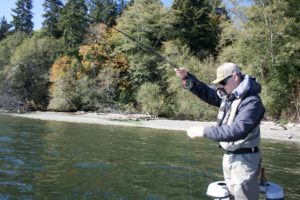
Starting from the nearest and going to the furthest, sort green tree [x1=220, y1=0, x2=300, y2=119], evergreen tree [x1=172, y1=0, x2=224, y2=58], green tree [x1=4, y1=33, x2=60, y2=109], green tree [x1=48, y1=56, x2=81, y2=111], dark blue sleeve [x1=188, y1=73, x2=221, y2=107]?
dark blue sleeve [x1=188, y1=73, x2=221, y2=107], green tree [x1=220, y1=0, x2=300, y2=119], evergreen tree [x1=172, y1=0, x2=224, y2=58], green tree [x1=48, y1=56, x2=81, y2=111], green tree [x1=4, y1=33, x2=60, y2=109]

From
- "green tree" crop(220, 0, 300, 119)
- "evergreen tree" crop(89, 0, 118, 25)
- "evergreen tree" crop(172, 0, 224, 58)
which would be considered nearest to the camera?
"green tree" crop(220, 0, 300, 119)

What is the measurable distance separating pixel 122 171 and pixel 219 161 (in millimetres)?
3724

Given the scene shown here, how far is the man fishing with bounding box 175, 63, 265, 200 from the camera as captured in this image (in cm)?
414

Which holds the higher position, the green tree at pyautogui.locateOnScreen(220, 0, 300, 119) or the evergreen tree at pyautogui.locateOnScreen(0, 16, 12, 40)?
the evergreen tree at pyautogui.locateOnScreen(0, 16, 12, 40)

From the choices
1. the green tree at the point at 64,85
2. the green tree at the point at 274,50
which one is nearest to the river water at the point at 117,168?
the green tree at the point at 274,50

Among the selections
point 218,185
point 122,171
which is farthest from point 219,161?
point 218,185

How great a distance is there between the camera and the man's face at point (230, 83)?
446cm

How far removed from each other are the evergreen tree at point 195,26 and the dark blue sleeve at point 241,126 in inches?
1411

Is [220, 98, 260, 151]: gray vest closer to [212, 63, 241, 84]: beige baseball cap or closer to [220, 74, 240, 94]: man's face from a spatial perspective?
[220, 74, 240, 94]: man's face

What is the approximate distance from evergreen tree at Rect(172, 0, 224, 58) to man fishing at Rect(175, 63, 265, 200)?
35.6 metres

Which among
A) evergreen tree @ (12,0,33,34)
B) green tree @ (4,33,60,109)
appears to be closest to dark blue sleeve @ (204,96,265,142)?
green tree @ (4,33,60,109)

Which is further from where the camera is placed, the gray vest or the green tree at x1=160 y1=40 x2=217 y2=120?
the green tree at x1=160 y1=40 x2=217 y2=120

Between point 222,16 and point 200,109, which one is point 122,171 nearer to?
point 200,109

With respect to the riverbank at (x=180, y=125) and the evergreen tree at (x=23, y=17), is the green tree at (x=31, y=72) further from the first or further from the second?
the evergreen tree at (x=23, y=17)
